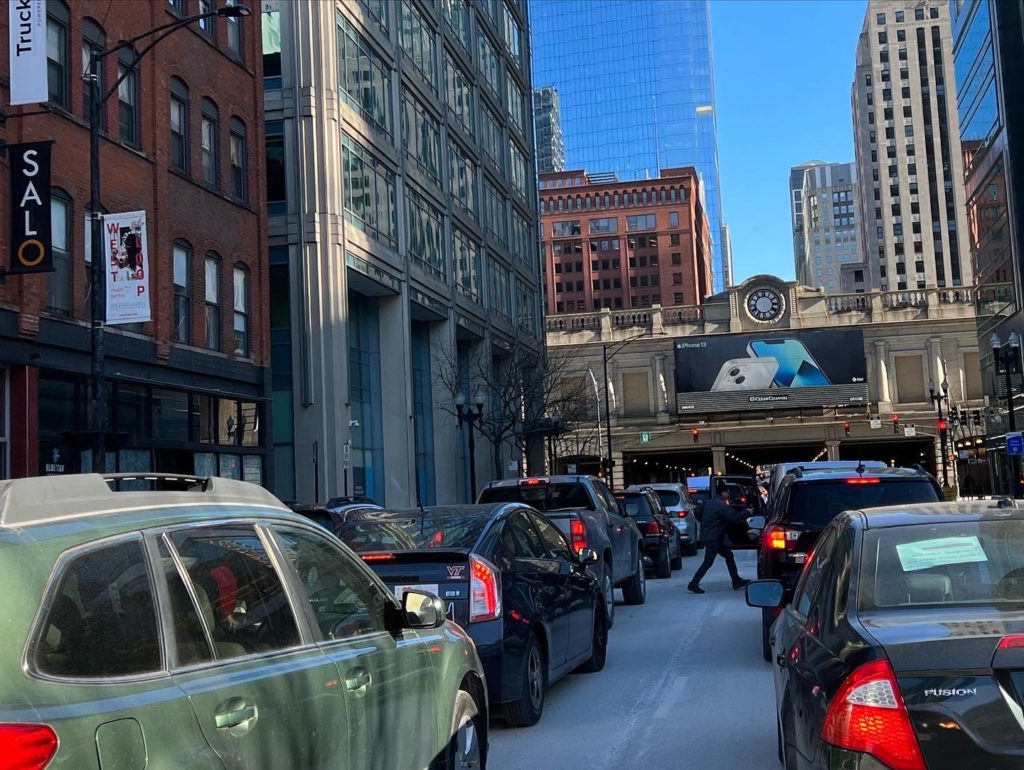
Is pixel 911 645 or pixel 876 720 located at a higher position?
pixel 911 645

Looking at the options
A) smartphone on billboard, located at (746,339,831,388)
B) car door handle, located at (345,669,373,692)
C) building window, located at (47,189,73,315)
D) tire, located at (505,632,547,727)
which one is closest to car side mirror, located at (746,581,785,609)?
tire, located at (505,632,547,727)

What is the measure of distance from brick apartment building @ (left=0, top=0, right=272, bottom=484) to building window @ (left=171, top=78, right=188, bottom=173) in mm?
35

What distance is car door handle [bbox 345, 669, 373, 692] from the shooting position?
14.2 ft

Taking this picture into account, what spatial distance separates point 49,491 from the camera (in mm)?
3291

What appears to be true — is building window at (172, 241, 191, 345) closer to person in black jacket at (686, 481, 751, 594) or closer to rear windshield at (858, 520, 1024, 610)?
person in black jacket at (686, 481, 751, 594)

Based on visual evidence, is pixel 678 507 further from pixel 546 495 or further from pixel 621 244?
pixel 621 244

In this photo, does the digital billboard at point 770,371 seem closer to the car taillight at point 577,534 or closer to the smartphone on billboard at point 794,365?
the smartphone on billboard at point 794,365

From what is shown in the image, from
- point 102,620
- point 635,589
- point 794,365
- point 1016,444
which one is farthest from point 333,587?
point 794,365

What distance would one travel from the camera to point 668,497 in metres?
28.5

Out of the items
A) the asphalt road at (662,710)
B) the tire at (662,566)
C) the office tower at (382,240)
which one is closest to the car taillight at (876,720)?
the asphalt road at (662,710)

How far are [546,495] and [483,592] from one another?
25.5 ft

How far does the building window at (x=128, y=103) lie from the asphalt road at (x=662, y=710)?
47.3 ft

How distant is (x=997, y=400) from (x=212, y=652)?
58606 mm

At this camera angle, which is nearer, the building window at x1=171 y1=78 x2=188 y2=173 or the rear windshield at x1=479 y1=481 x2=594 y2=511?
the rear windshield at x1=479 y1=481 x2=594 y2=511
